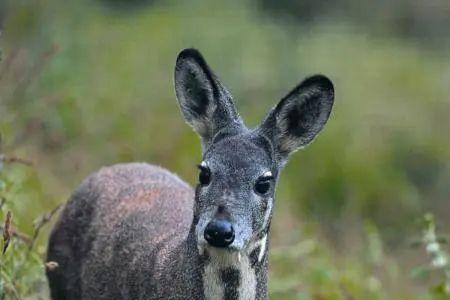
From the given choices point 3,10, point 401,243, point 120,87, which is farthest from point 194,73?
point 3,10

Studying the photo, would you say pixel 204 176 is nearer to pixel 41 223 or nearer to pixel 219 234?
pixel 219 234

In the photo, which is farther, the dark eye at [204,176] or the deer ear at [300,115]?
the deer ear at [300,115]

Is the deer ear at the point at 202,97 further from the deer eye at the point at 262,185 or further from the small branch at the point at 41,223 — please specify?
the small branch at the point at 41,223

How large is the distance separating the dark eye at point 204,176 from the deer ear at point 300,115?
50 centimetres

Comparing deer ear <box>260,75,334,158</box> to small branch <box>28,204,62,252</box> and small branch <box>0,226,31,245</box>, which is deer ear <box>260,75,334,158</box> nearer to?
small branch <box>28,204,62,252</box>

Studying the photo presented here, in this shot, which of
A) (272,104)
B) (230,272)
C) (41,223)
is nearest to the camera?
(230,272)

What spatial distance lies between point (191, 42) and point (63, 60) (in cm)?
292

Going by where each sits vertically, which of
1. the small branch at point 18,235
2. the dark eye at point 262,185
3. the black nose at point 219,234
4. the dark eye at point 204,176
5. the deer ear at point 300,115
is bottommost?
the small branch at point 18,235

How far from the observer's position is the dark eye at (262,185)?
294 inches

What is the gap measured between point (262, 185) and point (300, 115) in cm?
63

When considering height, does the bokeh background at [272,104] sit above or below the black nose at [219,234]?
below

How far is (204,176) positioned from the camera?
7.44 metres

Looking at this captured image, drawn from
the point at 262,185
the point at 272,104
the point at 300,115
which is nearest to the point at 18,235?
the point at 262,185

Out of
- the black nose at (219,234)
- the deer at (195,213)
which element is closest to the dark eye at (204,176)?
the deer at (195,213)
